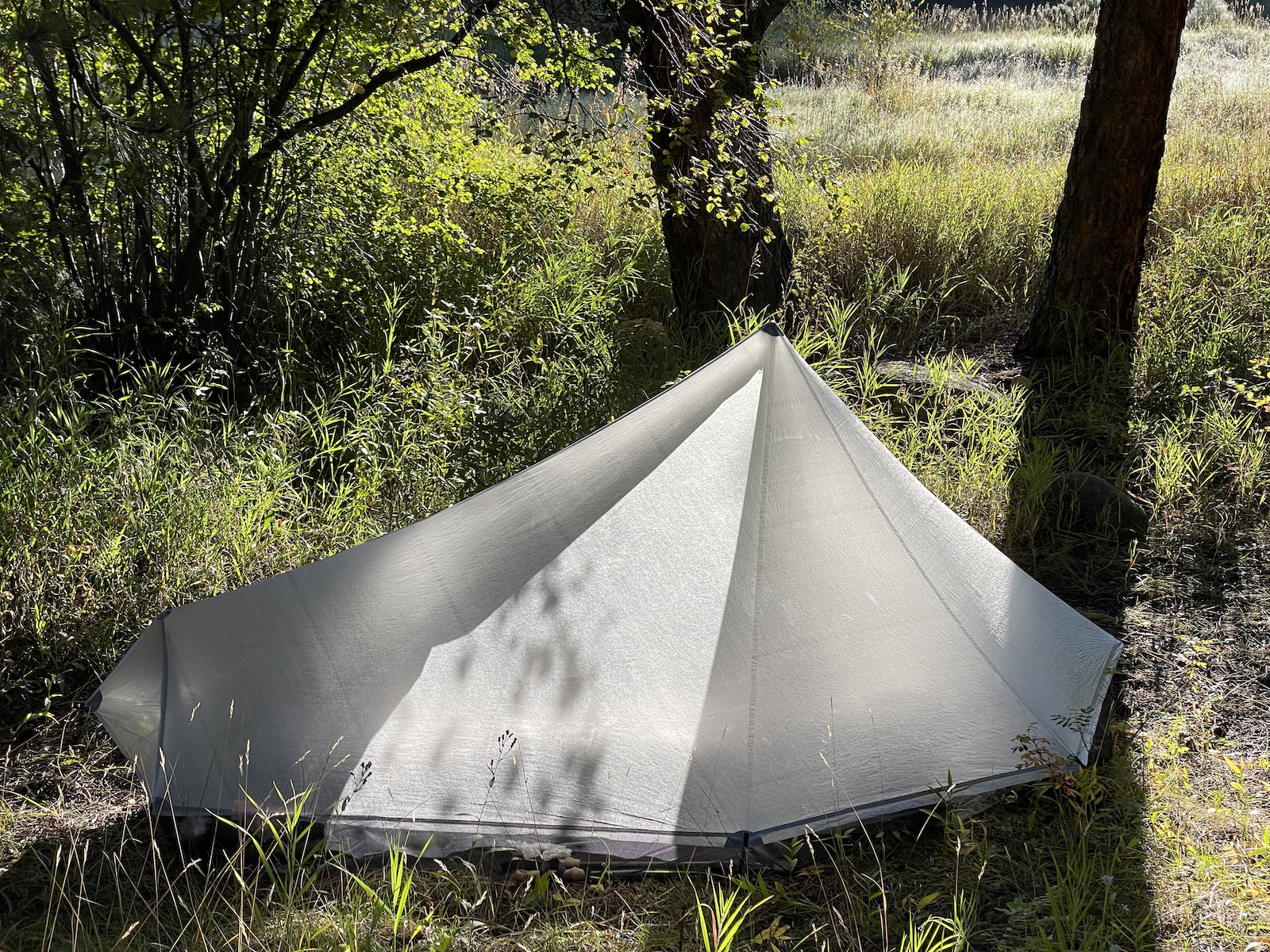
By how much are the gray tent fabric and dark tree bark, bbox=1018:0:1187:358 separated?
2883 millimetres

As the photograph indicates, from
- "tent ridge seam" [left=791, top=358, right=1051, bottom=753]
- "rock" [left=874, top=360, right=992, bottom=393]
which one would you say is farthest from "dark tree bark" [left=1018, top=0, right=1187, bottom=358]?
"tent ridge seam" [left=791, top=358, right=1051, bottom=753]

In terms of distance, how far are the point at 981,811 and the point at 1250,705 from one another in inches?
48.8

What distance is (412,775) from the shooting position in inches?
102

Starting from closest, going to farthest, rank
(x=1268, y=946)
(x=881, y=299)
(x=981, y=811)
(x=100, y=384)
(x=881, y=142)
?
(x=1268, y=946), (x=981, y=811), (x=100, y=384), (x=881, y=299), (x=881, y=142)

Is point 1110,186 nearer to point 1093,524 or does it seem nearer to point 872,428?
point 872,428

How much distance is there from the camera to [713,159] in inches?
213

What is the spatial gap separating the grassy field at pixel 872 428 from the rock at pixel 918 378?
4 centimetres

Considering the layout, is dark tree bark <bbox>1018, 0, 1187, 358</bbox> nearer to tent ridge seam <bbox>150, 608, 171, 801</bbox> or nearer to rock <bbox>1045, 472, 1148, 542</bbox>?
rock <bbox>1045, 472, 1148, 542</bbox>

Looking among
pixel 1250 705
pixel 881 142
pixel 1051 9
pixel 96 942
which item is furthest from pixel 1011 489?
pixel 1051 9

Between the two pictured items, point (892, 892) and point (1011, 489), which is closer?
point (892, 892)

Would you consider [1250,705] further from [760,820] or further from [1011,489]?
[760,820]

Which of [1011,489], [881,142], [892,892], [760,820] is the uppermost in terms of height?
[881,142]

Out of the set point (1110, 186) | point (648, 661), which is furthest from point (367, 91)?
point (1110, 186)

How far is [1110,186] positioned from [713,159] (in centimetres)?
199
